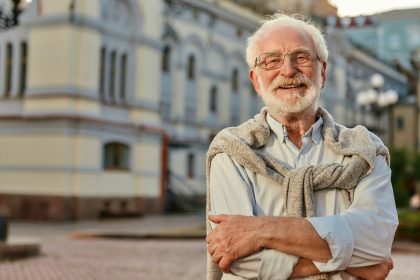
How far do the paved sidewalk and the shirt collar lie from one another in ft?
13.0

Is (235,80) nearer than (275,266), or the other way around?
(275,266)

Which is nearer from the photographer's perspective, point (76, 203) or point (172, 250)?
point (172, 250)

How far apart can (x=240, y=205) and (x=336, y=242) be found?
1.20ft

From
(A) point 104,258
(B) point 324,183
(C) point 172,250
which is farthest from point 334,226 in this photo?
(C) point 172,250

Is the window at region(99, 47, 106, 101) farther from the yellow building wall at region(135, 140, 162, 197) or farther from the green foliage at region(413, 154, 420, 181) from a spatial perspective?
the green foliage at region(413, 154, 420, 181)

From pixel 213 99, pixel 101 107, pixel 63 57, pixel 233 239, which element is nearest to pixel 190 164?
pixel 213 99

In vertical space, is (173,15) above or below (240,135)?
above

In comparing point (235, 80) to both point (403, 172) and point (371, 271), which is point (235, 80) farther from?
point (371, 271)

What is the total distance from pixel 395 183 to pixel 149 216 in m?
11.0

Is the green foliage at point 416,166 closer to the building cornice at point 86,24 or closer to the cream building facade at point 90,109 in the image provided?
the cream building facade at point 90,109

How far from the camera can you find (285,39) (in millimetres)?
2697

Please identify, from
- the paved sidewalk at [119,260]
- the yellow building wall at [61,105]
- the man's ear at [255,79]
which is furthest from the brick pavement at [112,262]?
the yellow building wall at [61,105]

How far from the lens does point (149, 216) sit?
30.4 meters

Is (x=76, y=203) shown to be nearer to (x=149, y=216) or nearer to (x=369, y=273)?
(x=149, y=216)
